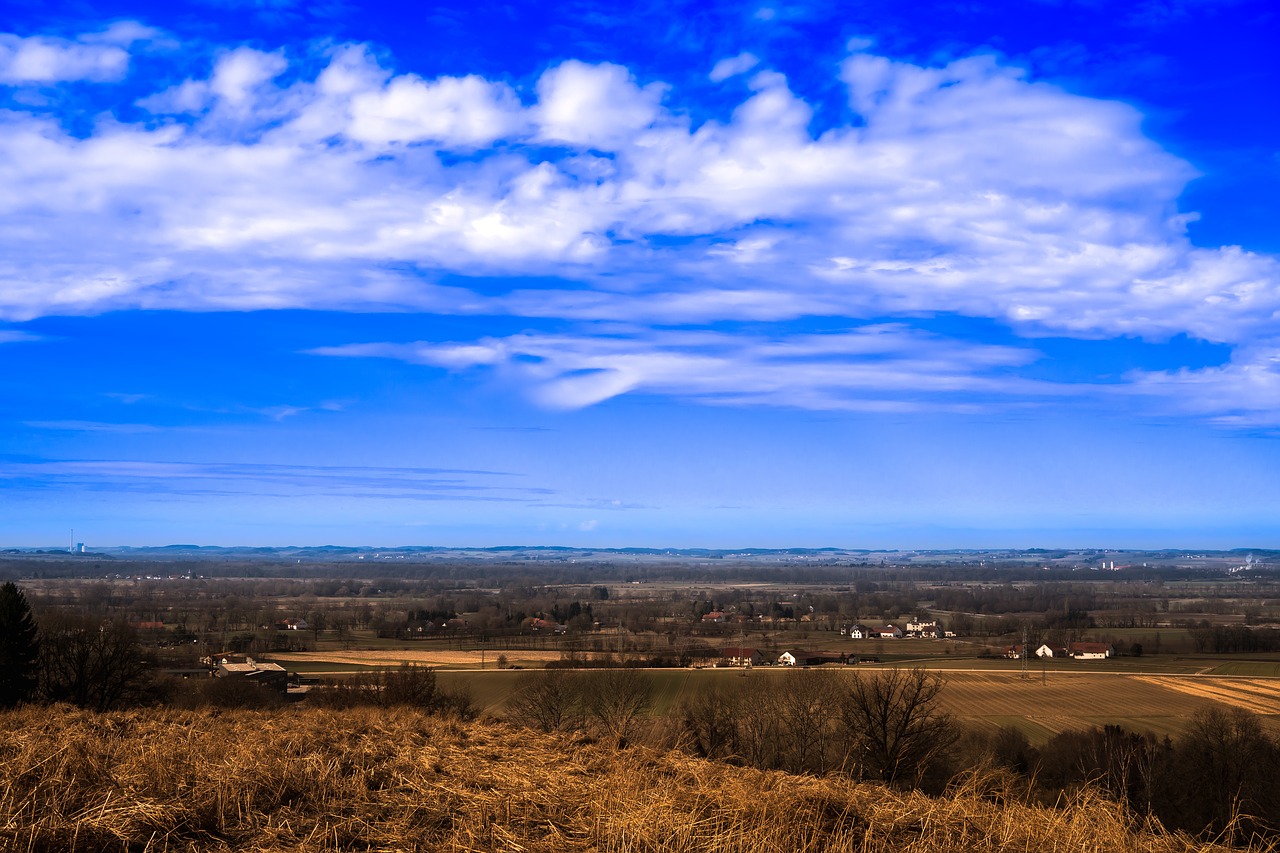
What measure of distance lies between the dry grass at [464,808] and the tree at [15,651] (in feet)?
69.7

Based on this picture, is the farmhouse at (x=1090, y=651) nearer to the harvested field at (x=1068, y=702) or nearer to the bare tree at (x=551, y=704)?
the harvested field at (x=1068, y=702)

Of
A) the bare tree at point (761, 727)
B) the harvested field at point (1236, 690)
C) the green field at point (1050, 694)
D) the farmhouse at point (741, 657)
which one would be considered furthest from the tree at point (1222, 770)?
the farmhouse at point (741, 657)

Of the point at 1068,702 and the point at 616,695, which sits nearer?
the point at 616,695

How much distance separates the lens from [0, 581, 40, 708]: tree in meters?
25.8

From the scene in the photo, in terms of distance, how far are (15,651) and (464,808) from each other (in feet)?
87.3

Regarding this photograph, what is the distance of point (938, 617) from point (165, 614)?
10329 centimetres

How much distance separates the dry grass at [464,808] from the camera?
5406 mm

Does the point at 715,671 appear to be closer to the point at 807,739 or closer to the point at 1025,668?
the point at 1025,668

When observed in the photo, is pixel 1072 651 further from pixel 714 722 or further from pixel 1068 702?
pixel 714 722

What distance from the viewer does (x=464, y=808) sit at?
624 centimetres

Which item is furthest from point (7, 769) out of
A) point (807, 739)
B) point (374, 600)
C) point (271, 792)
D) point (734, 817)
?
point (374, 600)

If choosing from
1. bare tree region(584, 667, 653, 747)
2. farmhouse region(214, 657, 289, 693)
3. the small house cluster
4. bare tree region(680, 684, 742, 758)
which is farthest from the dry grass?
the small house cluster

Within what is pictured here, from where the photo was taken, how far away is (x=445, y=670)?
203 feet

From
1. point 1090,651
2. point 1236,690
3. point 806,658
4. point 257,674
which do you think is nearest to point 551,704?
point 257,674
